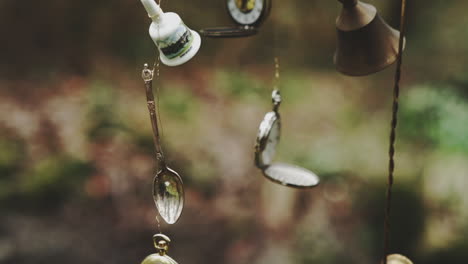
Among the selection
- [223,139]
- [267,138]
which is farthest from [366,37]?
[223,139]

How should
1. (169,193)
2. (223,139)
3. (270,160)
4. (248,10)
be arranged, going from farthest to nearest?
(223,139), (270,160), (248,10), (169,193)

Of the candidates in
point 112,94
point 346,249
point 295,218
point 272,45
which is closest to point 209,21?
point 272,45

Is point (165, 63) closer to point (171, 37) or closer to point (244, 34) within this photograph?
point (171, 37)

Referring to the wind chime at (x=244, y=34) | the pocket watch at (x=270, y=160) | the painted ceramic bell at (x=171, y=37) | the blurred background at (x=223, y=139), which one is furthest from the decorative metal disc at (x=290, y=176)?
the blurred background at (x=223, y=139)

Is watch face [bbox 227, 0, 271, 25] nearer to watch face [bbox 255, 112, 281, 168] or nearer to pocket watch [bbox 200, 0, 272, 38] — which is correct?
pocket watch [bbox 200, 0, 272, 38]

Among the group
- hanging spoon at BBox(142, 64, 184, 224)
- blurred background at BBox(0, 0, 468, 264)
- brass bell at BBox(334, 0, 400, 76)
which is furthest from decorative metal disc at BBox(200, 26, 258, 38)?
blurred background at BBox(0, 0, 468, 264)

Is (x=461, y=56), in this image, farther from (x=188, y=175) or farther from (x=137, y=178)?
(x=137, y=178)
